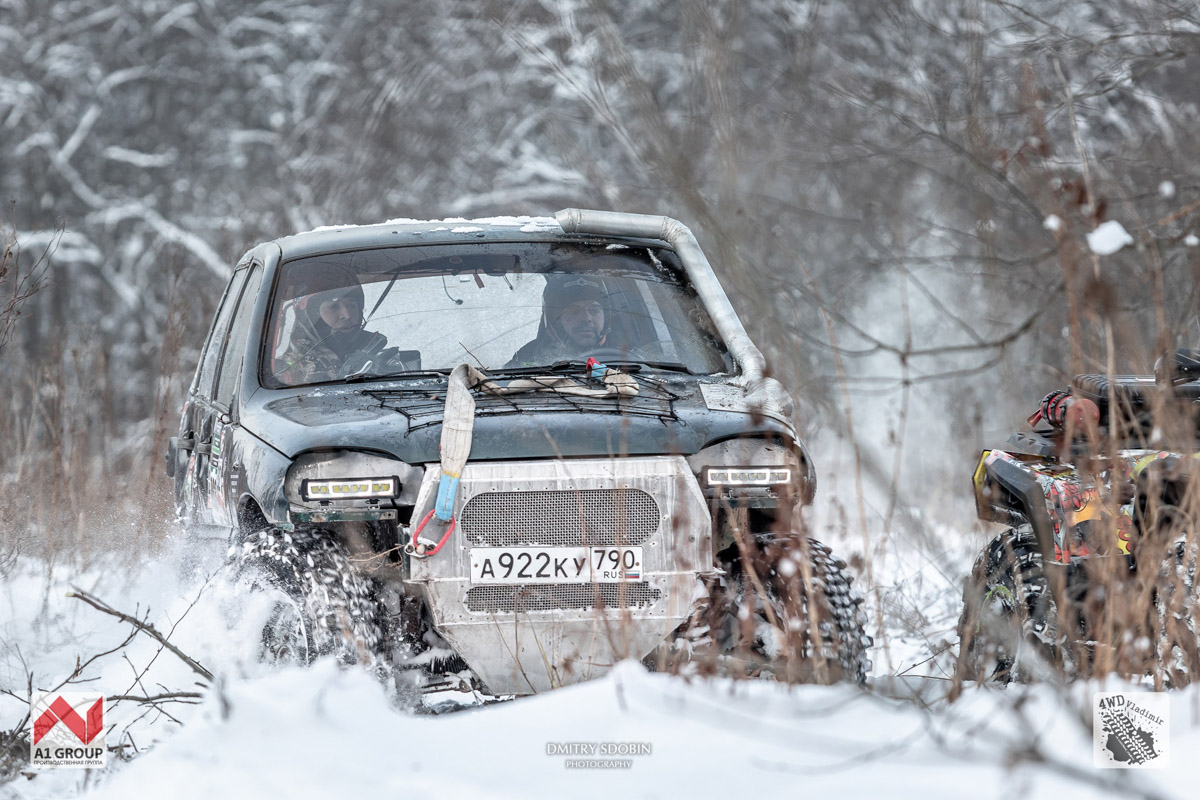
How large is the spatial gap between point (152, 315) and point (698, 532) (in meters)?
18.8

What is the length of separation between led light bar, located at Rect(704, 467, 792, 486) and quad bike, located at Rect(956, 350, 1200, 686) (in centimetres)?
67

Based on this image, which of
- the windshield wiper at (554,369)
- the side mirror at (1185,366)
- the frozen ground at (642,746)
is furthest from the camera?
the windshield wiper at (554,369)

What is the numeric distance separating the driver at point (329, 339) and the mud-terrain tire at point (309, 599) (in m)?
1.01

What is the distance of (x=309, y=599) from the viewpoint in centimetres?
388

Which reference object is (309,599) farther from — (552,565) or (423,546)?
(552,565)

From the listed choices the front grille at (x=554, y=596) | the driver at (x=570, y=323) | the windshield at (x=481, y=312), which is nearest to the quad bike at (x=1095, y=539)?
the front grille at (x=554, y=596)

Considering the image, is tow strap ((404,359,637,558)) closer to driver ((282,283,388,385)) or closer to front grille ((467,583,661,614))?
front grille ((467,583,661,614))

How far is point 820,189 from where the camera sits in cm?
1695

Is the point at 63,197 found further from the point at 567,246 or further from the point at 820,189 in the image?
the point at 567,246

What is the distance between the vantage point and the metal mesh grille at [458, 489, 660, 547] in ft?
13.0

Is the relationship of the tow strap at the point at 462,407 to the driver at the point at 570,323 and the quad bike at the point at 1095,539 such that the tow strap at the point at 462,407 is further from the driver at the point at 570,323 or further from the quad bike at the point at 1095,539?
the quad bike at the point at 1095,539

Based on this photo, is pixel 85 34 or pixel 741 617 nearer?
pixel 741 617

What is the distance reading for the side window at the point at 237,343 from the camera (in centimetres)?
523

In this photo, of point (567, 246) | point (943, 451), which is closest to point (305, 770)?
point (567, 246)
